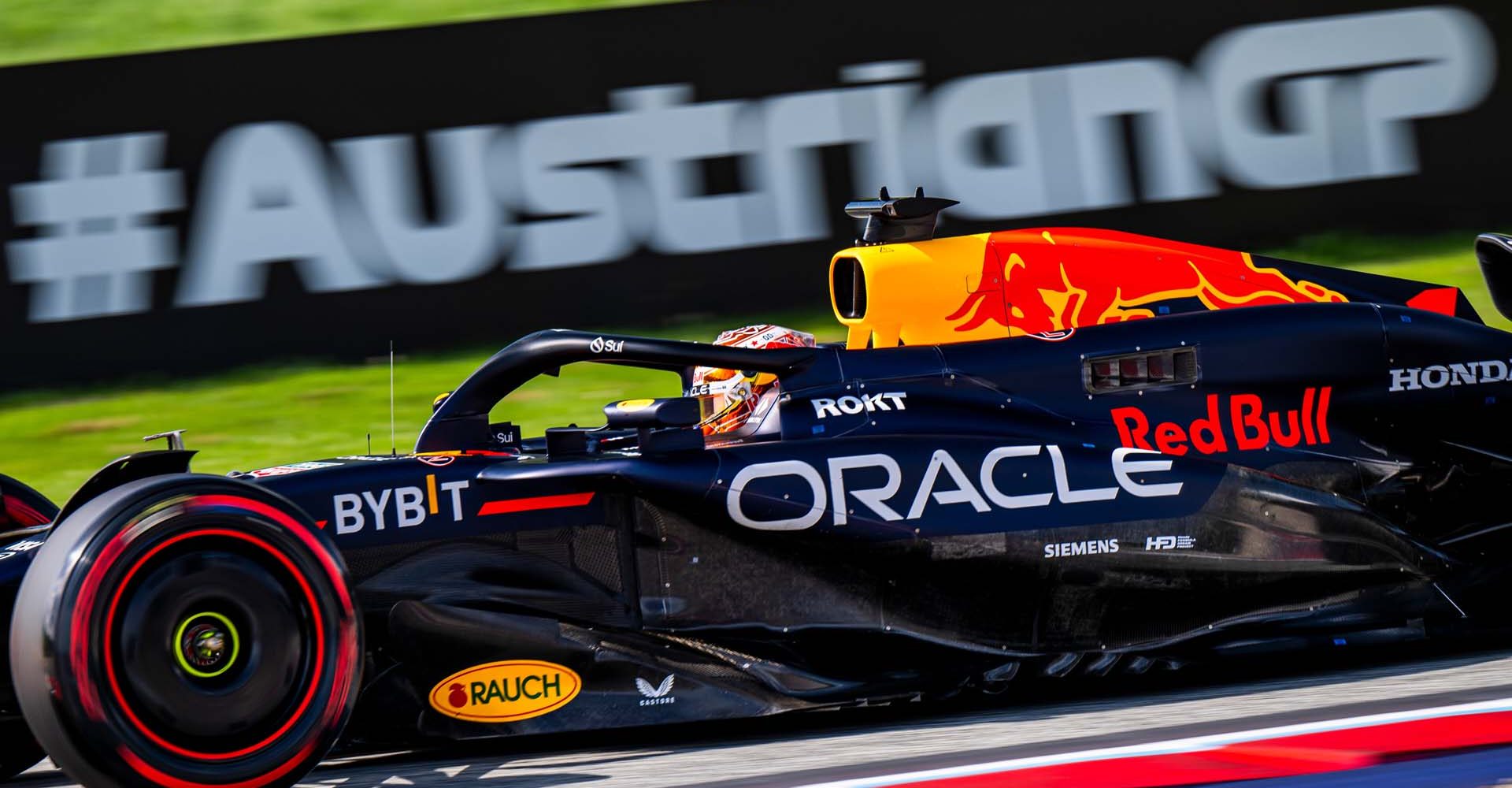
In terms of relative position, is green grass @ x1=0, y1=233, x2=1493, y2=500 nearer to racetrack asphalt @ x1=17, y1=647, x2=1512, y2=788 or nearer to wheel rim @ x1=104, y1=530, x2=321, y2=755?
racetrack asphalt @ x1=17, y1=647, x2=1512, y2=788

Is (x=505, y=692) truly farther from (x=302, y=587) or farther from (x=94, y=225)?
(x=94, y=225)

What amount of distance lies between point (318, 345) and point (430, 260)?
761 mm

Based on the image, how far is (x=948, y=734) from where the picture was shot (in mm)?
4598

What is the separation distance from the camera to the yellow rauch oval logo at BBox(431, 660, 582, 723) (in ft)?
14.9

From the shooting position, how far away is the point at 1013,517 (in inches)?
A: 195

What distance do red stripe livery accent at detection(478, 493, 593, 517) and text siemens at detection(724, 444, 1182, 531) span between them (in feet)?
1.35

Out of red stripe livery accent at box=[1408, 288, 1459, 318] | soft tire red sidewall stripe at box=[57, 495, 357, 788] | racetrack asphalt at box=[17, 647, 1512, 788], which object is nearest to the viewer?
soft tire red sidewall stripe at box=[57, 495, 357, 788]

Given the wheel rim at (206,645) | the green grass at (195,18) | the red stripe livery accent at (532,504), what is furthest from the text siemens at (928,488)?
the green grass at (195,18)

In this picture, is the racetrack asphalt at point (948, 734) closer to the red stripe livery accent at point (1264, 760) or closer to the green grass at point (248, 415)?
the red stripe livery accent at point (1264, 760)

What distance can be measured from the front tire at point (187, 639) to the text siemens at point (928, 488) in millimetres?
1281

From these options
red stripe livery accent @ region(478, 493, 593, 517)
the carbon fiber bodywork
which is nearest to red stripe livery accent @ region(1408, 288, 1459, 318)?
the carbon fiber bodywork

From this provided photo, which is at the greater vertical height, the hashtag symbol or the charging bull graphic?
the hashtag symbol

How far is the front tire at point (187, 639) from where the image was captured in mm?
3703

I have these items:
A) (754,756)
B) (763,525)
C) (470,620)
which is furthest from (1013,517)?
(470,620)
